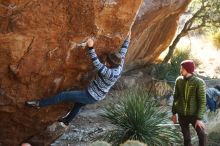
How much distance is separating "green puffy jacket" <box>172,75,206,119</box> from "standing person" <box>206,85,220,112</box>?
221 centimetres

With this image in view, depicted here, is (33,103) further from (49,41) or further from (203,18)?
(203,18)

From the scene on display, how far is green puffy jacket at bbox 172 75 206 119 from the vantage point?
335 inches

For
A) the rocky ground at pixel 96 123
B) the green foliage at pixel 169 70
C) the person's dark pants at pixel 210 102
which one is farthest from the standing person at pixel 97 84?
the green foliage at pixel 169 70

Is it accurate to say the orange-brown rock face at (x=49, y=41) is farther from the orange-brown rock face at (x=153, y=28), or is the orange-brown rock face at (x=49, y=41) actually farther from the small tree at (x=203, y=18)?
the small tree at (x=203, y=18)

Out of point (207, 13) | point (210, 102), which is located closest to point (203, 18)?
point (207, 13)

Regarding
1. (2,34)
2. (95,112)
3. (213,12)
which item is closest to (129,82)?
(95,112)

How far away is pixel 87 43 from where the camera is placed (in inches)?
356

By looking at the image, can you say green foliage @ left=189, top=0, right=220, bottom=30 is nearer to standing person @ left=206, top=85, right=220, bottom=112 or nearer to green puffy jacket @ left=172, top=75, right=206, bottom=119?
standing person @ left=206, top=85, right=220, bottom=112

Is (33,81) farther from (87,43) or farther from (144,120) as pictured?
(144,120)

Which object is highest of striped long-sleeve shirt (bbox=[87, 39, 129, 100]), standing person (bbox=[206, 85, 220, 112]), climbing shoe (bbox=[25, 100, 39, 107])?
striped long-sleeve shirt (bbox=[87, 39, 129, 100])

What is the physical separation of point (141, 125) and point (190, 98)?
2.90 metres

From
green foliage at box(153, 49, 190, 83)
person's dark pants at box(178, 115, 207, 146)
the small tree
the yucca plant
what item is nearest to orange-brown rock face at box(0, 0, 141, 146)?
person's dark pants at box(178, 115, 207, 146)

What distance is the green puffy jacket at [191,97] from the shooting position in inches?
335

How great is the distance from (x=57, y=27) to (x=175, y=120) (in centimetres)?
283
